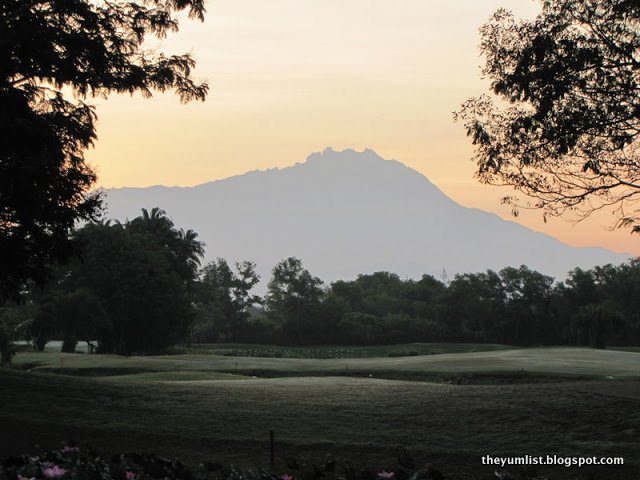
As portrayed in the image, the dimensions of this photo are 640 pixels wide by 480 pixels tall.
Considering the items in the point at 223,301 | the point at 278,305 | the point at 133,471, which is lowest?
the point at 133,471

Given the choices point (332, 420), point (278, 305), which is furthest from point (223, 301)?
point (332, 420)

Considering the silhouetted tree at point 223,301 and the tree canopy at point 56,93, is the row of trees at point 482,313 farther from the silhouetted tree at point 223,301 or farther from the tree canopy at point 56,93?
the tree canopy at point 56,93

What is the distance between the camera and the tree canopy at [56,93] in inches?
822

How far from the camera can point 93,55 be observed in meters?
22.9

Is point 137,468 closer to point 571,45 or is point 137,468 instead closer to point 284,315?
point 571,45

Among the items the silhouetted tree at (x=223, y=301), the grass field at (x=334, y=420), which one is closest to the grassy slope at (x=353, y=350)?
Answer: the silhouetted tree at (x=223, y=301)

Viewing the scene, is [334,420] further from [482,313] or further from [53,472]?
[482,313]

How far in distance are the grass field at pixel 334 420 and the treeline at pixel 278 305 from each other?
21.9 m

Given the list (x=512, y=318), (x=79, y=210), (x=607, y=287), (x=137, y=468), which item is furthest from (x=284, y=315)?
(x=137, y=468)

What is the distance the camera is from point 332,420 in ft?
66.2

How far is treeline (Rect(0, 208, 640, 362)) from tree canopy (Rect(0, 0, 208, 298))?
21771mm

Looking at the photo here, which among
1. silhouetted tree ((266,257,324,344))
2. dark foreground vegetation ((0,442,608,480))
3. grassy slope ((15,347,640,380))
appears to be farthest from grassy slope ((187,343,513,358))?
dark foreground vegetation ((0,442,608,480))

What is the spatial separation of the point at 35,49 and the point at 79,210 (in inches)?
182

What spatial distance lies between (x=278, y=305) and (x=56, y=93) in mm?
105203
